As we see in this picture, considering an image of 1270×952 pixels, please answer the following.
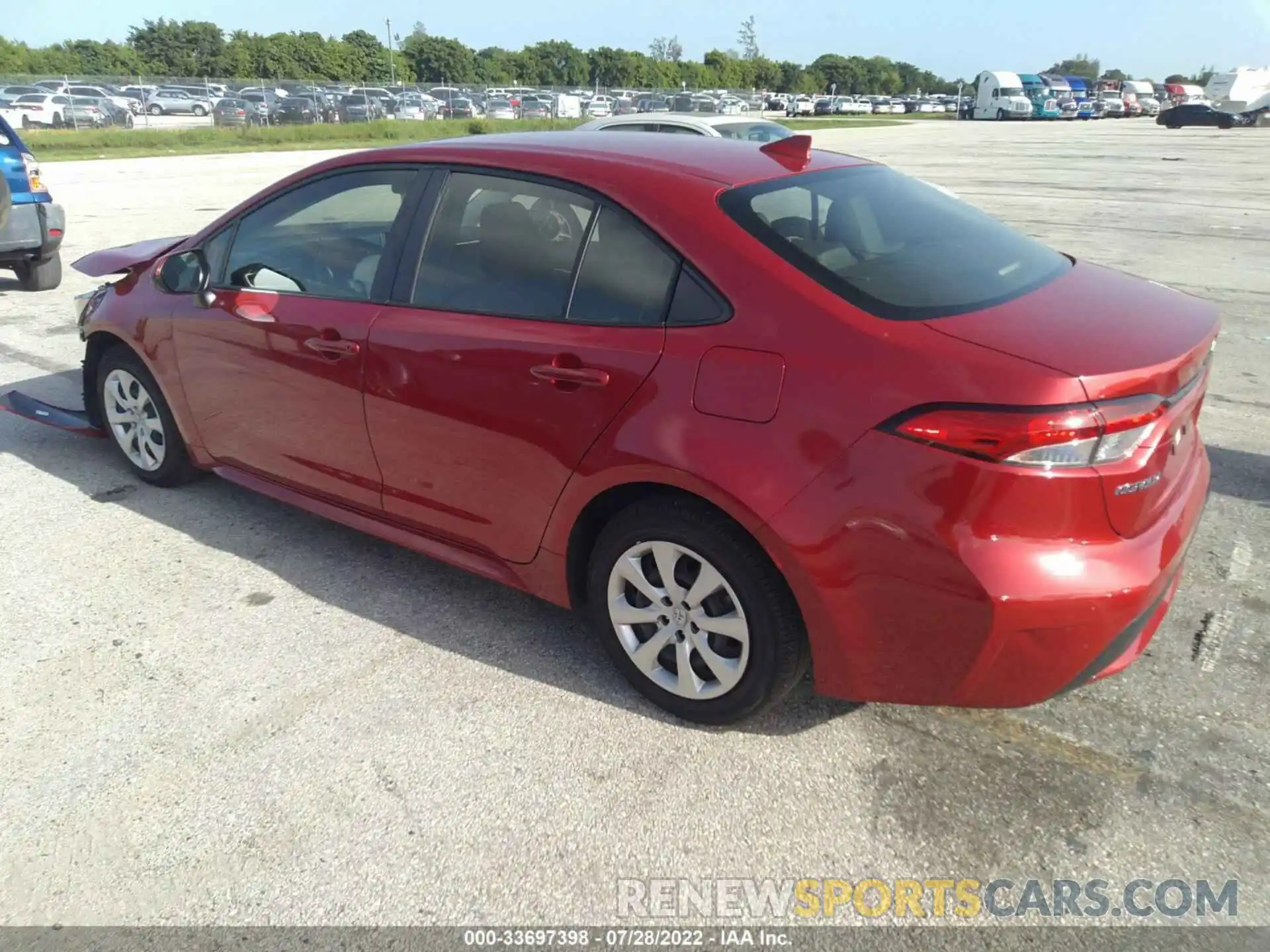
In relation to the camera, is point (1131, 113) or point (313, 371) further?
point (1131, 113)

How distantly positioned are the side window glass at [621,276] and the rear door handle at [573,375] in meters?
0.16

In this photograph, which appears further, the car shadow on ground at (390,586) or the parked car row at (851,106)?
the parked car row at (851,106)

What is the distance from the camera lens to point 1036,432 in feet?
7.27

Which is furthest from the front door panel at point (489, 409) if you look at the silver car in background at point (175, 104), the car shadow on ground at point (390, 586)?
the silver car in background at point (175, 104)

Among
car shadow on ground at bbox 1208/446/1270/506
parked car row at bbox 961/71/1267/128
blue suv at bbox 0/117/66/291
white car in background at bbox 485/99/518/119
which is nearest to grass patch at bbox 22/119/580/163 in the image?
white car in background at bbox 485/99/518/119

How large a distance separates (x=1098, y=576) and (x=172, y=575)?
3.35 metres

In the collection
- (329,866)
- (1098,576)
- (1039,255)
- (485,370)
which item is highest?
(1039,255)

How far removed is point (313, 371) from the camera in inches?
141

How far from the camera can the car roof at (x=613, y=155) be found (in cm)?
304

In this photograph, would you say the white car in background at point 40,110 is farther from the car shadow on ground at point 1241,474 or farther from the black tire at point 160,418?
the car shadow on ground at point 1241,474

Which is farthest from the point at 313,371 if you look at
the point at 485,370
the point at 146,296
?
the point at 146,296

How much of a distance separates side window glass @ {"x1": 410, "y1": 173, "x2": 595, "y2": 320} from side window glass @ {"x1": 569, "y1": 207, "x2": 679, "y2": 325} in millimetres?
68

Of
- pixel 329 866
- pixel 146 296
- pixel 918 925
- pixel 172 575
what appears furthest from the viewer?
pixel 146 296

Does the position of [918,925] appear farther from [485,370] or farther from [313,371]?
[313,371]
